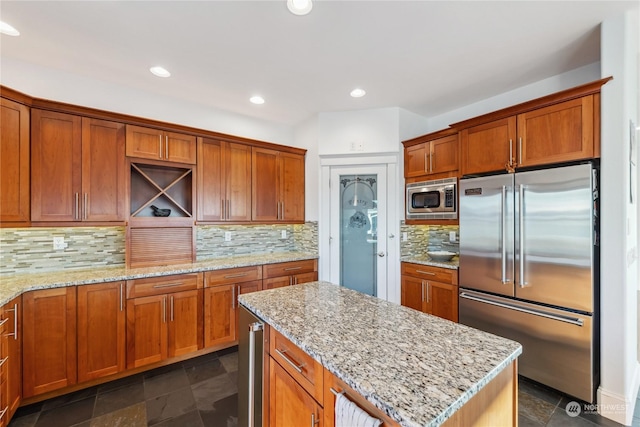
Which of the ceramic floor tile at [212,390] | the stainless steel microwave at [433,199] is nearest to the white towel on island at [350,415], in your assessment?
the ceramic floor tile at [212,390]

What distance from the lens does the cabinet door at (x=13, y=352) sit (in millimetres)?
1859

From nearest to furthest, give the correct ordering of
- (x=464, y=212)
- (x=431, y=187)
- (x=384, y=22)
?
(x=384, y=22) → (x=464, y=212) → (x=431, y=187)

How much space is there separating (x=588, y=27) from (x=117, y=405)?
15.0 feet

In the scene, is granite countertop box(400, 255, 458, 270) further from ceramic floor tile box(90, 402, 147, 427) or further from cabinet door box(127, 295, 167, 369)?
ceramic floor tile box(90, 402, 147, 427)

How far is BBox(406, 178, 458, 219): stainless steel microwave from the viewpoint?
309 cm

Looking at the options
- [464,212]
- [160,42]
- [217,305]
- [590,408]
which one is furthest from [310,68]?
[590,408]

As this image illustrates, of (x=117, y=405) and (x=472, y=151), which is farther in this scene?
(x=472, y=151)

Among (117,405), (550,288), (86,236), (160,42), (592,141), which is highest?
(160,42)

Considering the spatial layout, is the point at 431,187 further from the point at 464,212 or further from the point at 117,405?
the point at 117,405

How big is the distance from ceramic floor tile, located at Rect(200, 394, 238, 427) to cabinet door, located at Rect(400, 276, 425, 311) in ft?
7.07

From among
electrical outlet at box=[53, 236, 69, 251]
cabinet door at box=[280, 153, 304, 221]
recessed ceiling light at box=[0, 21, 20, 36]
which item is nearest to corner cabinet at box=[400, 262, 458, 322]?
cabinet door at box=[280, 153, 304, 221]

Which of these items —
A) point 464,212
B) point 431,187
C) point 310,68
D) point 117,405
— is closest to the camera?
point 117,405

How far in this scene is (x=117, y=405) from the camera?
84.2 inches

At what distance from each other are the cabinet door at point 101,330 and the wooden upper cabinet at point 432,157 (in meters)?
3.37
